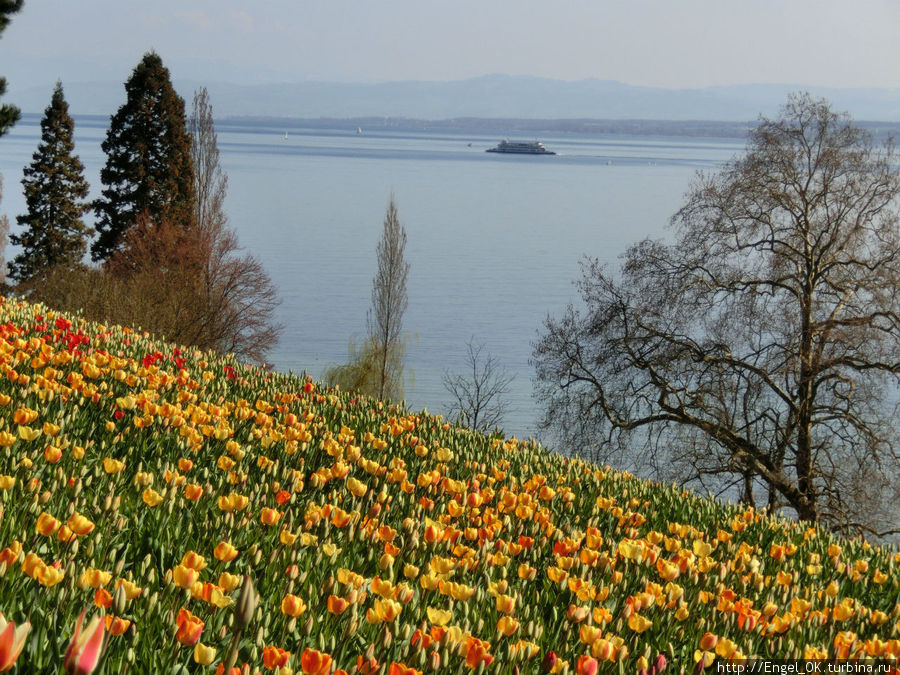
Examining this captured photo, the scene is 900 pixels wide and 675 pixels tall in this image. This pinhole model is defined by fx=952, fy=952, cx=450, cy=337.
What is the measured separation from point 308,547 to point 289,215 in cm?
12607

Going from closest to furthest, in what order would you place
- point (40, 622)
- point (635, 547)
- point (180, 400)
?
point (40, 622), point (635, 547), point (180, 400)

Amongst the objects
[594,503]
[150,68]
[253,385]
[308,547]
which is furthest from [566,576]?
[150,68]

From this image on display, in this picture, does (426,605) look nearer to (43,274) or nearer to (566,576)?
(566,576)

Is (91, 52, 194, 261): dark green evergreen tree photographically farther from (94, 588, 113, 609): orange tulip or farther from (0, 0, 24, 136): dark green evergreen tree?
(94, 588, 113, 609): orange tulip

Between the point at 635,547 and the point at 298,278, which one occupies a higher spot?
the point at 635,547

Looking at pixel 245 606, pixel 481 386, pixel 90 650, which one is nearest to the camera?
pixel 90 650

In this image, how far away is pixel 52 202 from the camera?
59.4 meters

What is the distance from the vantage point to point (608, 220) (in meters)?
127

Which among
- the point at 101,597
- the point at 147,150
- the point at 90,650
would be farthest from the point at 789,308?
the point at 90,650

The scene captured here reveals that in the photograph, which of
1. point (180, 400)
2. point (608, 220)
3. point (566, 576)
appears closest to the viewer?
point (566, 576)

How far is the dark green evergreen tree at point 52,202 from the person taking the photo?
59.0 m

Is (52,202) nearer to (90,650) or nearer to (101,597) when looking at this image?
(101,597)

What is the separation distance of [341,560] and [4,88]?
30.3m

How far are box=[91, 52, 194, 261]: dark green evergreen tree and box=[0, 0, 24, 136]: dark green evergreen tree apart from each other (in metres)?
21.9
